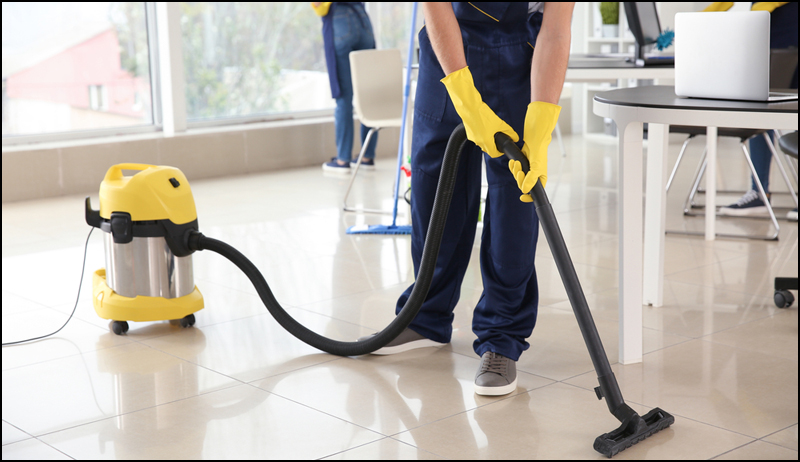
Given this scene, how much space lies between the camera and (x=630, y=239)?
7.16 feet

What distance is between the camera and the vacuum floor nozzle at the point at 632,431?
1.67 meters

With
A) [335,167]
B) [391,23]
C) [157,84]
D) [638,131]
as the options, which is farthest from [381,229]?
[391,23]

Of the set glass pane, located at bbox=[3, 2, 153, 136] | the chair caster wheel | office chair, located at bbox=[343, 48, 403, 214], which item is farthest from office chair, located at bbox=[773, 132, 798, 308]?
glass pane, located at bbox=[3, 2, 153, 136]

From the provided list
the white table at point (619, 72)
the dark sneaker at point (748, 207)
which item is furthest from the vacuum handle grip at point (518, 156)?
the dark sneaker at point (748, 207)

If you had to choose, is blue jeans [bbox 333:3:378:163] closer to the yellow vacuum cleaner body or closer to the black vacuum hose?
the yellow vacuum cleaner body

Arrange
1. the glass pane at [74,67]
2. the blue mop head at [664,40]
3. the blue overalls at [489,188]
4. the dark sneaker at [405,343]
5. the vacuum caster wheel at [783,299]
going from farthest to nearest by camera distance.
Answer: the glass pane at [74,67]
the blue mop head at [664,40]
the vacuum caster wheel at [783,299]
the dark sneaker at [405,343]
the blue overalls at [489,188]

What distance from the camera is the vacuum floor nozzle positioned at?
1668 mm

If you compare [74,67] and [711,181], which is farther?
[74,67]

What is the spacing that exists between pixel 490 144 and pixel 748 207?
106 inches

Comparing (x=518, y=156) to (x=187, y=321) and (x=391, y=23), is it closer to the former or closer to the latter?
(x=187, y=321)

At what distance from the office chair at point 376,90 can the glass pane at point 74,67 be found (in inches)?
82.7

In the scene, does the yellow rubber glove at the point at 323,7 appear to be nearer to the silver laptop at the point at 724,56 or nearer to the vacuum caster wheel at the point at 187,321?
the vacuum caster wheel at the point at 187,321

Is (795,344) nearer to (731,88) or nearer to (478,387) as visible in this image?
(731,88)

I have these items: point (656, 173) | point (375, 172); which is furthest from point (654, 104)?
point (375, 172)
